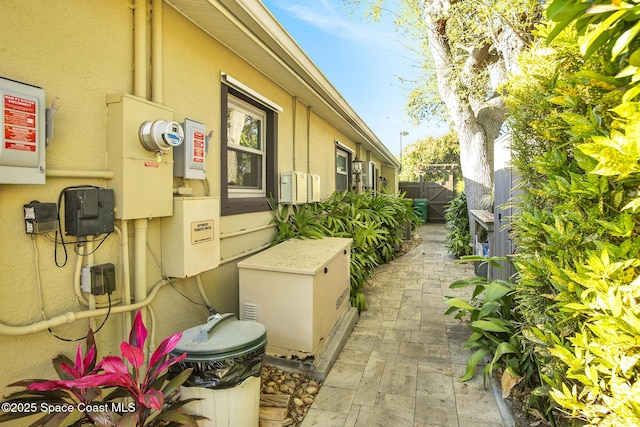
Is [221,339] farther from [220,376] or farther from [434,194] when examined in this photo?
[434,194]

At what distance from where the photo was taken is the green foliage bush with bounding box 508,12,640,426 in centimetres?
118

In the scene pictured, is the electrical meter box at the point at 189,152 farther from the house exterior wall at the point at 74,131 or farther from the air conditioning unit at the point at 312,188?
the air conditioning unit at the point at 312,188

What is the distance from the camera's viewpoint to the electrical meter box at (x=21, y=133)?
4.56ft

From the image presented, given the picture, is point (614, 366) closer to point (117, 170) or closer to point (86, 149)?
point (117, 170)

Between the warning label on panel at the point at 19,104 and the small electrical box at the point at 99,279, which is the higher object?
the warning label on panel at the point at 19,104

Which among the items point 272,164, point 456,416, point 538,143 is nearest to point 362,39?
point 272,164

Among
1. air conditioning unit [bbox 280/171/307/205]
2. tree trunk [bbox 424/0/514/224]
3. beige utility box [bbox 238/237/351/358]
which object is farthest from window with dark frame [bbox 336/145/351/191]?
beige utility box [bbox 238/237/351/358]

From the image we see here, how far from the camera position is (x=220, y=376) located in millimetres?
1790

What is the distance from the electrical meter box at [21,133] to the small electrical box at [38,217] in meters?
0.14

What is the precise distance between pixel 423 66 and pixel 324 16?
2590mm

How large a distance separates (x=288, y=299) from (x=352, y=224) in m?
2.59

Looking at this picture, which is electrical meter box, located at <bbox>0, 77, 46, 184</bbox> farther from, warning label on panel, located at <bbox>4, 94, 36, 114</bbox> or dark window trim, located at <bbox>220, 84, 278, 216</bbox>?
dark window trim, located at <bbox>220, 84, 278, 216</bbox>

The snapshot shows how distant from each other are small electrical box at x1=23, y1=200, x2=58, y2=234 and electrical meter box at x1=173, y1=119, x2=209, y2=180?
0.88 metres

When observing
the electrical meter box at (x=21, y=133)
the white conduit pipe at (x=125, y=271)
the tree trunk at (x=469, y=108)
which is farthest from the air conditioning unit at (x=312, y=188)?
the tree trunk at (x=469, y=108)
